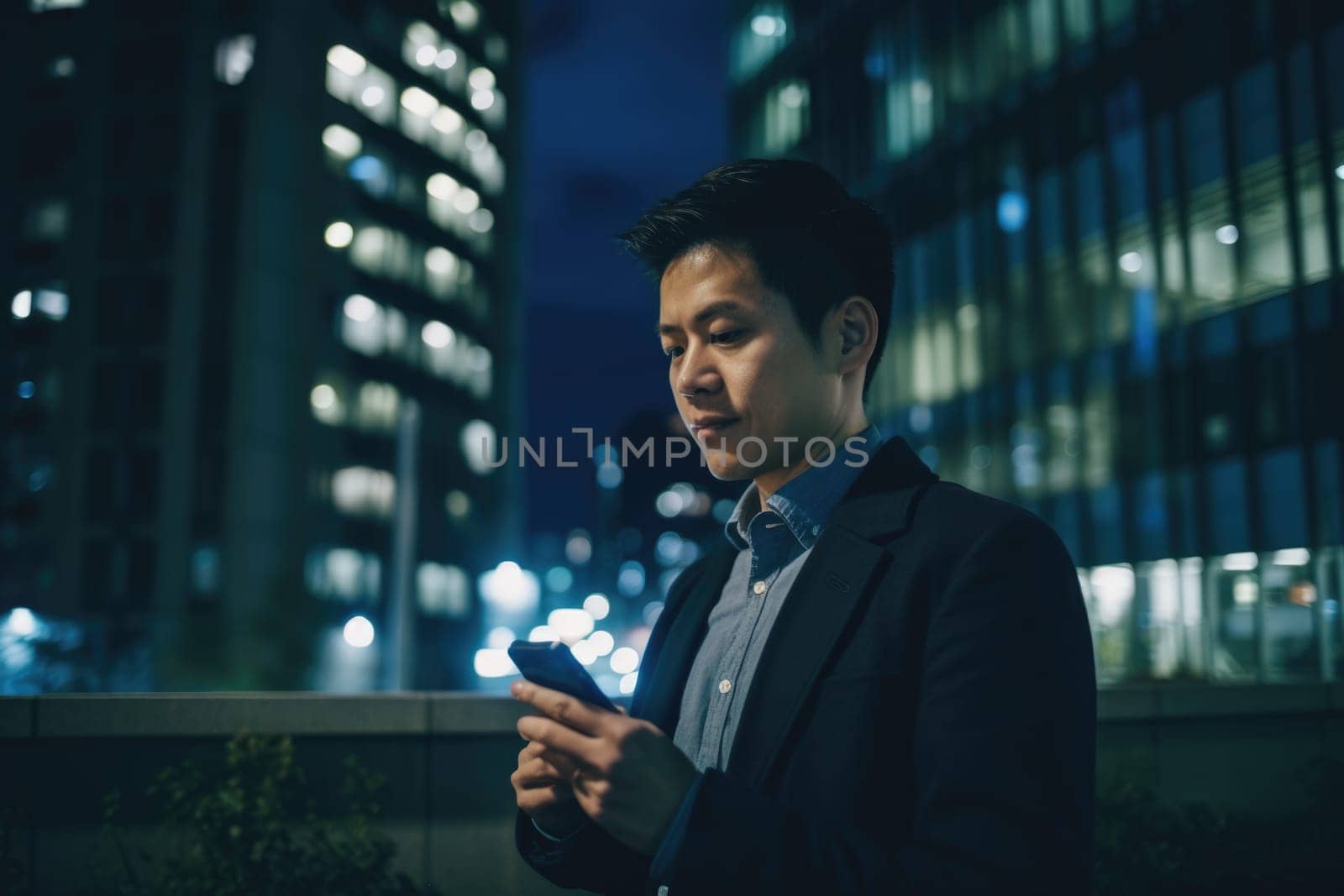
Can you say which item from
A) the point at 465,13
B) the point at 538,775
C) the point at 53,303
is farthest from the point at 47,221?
the point at 538,775

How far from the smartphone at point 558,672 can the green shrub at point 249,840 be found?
3755 mm

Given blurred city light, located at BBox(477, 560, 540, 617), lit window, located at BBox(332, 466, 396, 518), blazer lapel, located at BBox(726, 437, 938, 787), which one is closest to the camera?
blazer lapel, located at BBox(726, 437, 938, 787)

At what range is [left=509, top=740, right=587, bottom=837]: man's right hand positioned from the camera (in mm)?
1563

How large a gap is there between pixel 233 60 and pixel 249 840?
160ft

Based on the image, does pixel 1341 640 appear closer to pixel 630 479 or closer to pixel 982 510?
pixel 982 510

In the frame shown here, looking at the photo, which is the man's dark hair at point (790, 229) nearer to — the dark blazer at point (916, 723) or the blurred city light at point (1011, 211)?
the dark blazer at point (916, 723)

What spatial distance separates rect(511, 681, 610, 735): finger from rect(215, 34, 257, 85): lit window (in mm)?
51104

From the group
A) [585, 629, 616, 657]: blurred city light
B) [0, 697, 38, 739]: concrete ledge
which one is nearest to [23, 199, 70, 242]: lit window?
[585, 629, 616, 657]: blurred city light

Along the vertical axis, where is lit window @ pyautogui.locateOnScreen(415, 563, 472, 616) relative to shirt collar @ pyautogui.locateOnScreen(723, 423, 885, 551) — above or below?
below

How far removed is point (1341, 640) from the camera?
67.9ft

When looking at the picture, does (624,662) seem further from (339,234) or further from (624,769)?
(624,769)

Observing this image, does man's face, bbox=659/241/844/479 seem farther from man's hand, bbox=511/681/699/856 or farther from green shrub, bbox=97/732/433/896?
green shrub, bbox=97/732/433/896

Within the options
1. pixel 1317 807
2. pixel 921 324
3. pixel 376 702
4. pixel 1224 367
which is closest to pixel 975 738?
pixel 376 702

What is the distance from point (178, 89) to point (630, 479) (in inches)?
3875
